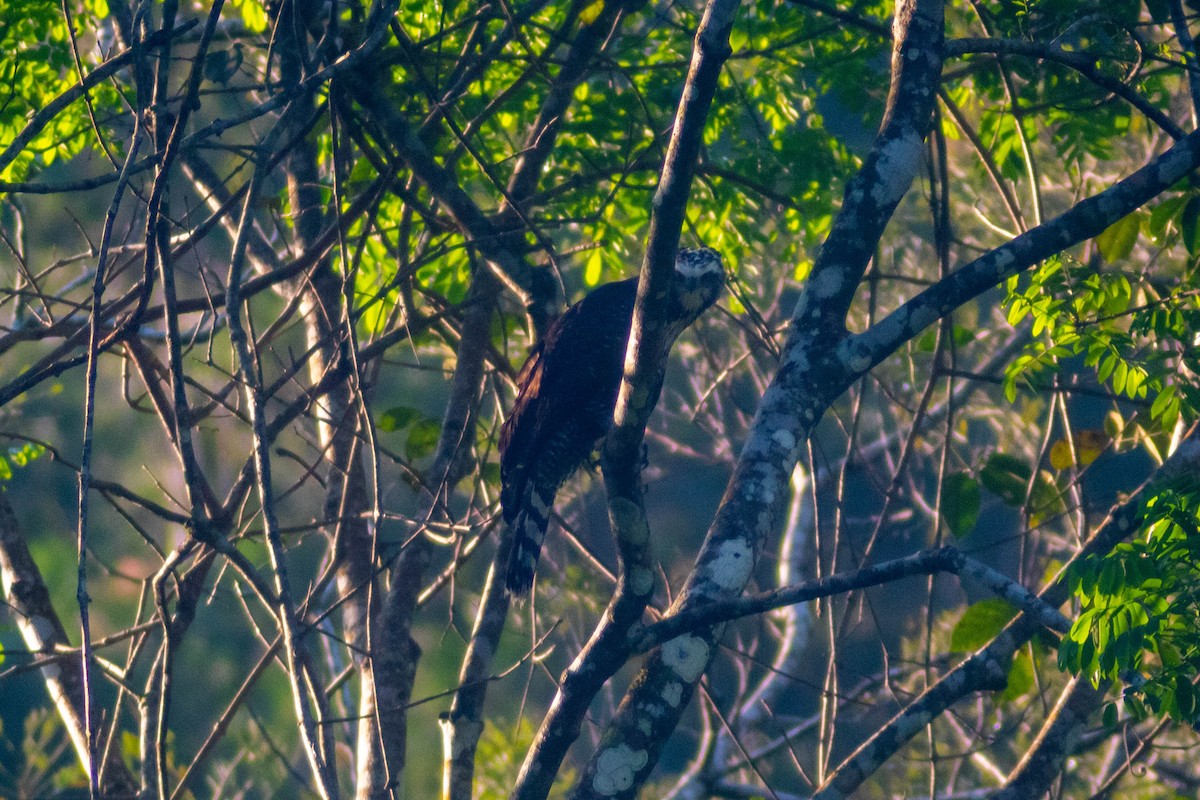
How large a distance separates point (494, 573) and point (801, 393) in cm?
111

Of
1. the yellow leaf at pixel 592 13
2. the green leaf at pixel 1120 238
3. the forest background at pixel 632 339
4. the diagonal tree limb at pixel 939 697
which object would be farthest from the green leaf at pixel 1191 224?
the yellow leaf at pixel 592 13

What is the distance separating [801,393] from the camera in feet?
7.57

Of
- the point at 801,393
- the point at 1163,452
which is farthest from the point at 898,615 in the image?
the point at 801,393

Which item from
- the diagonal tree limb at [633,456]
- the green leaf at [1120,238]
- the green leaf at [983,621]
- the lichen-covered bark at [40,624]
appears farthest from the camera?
the green leaf at [1120,238]

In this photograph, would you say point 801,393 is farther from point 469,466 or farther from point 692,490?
point 692,490

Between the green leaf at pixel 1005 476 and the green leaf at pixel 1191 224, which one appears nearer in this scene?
the green leaf at pixel 1191 224

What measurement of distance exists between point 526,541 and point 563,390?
48 cm

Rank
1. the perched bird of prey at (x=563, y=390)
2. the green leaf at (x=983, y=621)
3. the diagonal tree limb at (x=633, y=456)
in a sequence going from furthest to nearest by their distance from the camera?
the perched bird of prey at (x=563, y=390) < the green leaf at (x=983, y=621) < the diagonal tree limb at (x=633, y=456)

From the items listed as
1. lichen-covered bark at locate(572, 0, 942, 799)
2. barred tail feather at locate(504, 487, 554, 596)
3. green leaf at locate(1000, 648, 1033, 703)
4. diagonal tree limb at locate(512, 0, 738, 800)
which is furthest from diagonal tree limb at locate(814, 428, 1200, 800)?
barred tail feather at locate(504, 487, 554, 596)

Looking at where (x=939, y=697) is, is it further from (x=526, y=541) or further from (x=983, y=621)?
(x=526, y=541)

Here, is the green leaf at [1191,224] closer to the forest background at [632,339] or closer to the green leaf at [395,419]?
the forest background at [632,339]

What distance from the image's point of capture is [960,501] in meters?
2.99

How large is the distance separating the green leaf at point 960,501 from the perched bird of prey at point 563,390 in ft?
3.14

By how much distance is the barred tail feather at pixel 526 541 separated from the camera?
10.2 feet
